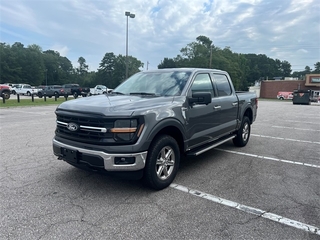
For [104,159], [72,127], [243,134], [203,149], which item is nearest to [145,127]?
[104,159]

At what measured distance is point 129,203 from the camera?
3.28 metres

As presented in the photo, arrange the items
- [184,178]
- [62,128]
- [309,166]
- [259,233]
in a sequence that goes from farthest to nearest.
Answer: [309,166], [184,178], [62,128], [259,233]

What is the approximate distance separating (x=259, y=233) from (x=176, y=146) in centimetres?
168

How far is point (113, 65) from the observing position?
312 ft

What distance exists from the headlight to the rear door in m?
2.47

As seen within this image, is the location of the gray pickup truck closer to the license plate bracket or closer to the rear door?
the license plate bracket

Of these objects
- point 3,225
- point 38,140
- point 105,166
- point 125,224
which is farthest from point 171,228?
point 38,140

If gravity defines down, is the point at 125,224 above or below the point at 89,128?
below

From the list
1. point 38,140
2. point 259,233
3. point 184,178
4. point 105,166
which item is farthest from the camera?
point 38,140

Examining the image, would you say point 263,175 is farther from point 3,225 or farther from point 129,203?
point 3,225

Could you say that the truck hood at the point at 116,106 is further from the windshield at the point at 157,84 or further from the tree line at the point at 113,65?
the tree line at the point at 113,65

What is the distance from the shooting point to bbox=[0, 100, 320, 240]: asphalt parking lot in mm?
2672

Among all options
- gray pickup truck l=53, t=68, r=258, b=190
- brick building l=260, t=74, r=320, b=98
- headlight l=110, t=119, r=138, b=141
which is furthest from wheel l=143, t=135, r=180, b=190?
brick building l=260, t=74, r=320, b=98

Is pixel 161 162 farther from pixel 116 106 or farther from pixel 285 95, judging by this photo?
pixel 285 95
